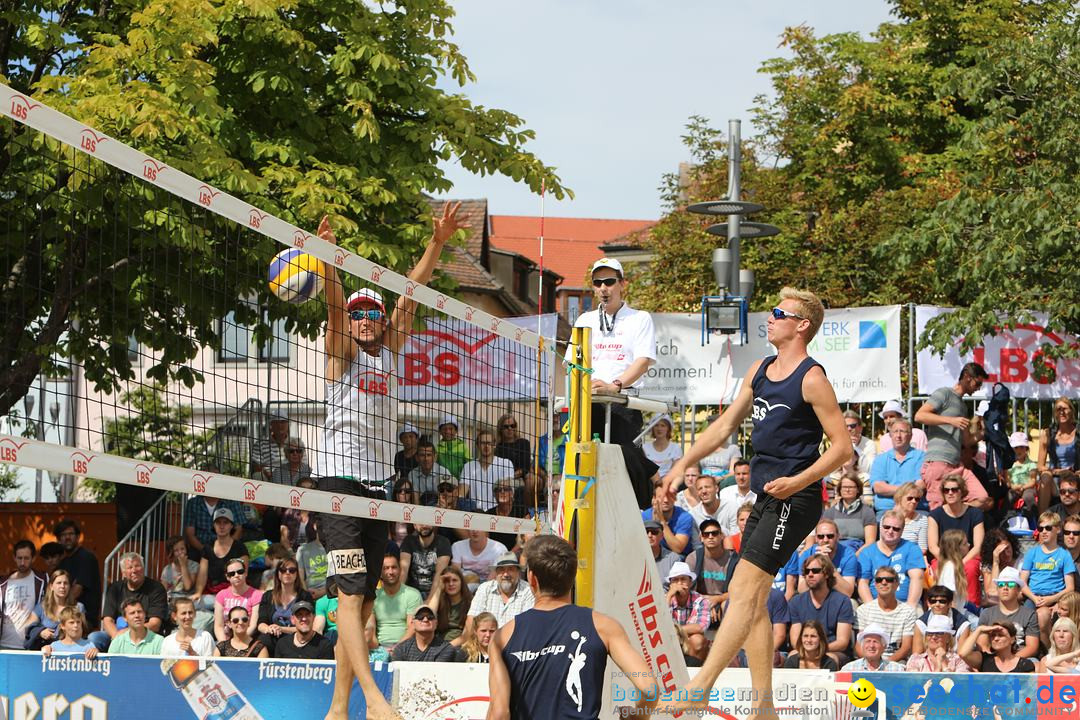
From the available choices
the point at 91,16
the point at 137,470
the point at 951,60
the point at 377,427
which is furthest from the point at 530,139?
the point at 951,60

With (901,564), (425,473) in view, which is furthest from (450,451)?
(901,564)

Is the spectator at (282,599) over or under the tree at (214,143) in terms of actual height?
under

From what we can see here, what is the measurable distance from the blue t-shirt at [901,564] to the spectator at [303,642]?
4.67 m

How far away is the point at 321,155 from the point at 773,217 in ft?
52.2

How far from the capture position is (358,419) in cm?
699

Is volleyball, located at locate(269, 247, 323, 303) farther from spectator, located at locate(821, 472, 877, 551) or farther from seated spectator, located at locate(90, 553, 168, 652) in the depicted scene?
spectator, located at locate(821, 472, 877, 551)

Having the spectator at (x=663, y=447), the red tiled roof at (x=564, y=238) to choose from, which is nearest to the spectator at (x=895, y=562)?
the spectator at (x=663, y=447)

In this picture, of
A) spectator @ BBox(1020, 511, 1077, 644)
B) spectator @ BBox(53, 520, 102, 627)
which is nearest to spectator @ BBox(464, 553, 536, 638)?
spectator @ BBox(53, 520, 102, 627)

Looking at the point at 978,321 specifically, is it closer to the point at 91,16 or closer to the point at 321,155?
the point at 321,155

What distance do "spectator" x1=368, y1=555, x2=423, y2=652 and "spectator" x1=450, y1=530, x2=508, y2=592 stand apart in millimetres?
999

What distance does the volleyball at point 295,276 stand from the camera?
709 cm

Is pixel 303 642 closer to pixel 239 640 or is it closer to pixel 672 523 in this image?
pixel 239 640

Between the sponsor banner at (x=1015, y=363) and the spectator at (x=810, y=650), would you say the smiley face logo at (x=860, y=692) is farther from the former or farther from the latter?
the sponsor banner at (x=1015, y=363)

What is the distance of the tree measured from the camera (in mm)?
13484
